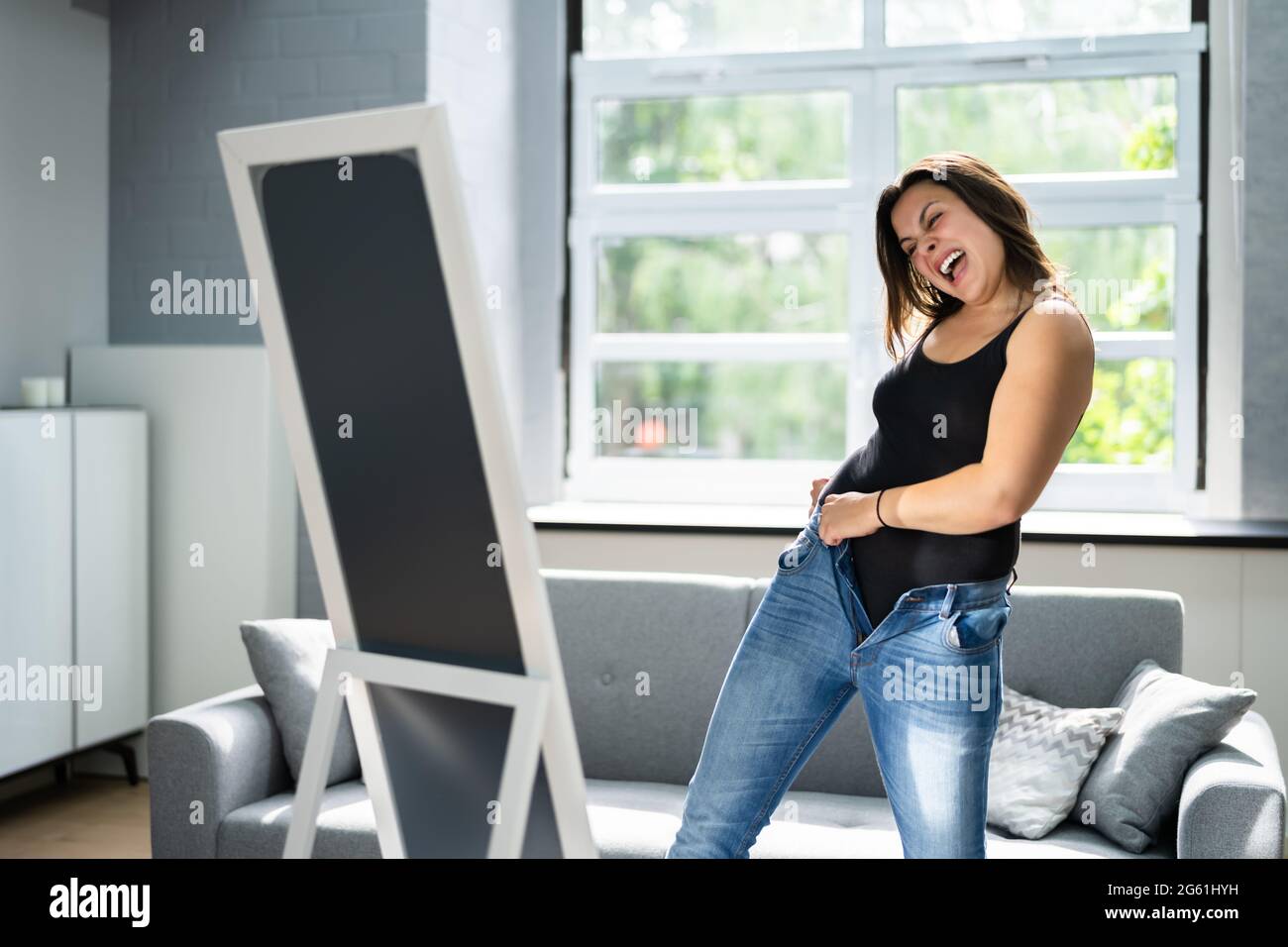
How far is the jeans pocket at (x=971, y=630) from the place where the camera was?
1601 millimetres

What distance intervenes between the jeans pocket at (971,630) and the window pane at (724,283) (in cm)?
269

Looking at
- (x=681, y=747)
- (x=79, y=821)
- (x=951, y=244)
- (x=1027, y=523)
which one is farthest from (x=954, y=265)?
(x=79, y=821)

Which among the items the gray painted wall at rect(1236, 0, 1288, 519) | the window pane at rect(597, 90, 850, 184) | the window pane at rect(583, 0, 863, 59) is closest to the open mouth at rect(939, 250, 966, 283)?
the gray painted wall at rect(1236, 0, 1288, 519)

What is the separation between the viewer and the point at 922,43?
412cm

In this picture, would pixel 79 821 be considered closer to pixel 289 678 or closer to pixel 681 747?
pixel 289 678

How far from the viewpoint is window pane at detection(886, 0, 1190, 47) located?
3994mm

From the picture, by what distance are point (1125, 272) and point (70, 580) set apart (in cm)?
324

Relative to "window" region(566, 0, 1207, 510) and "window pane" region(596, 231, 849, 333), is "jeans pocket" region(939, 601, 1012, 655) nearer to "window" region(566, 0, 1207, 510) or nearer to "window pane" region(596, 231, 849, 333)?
"window" region(566, 0, 1207, 510)

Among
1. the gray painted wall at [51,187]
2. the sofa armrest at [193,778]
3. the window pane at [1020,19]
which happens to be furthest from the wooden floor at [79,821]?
the window pane at [1020,19]

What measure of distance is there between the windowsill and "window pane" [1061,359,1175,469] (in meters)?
0.20

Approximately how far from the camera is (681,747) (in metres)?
2.91
